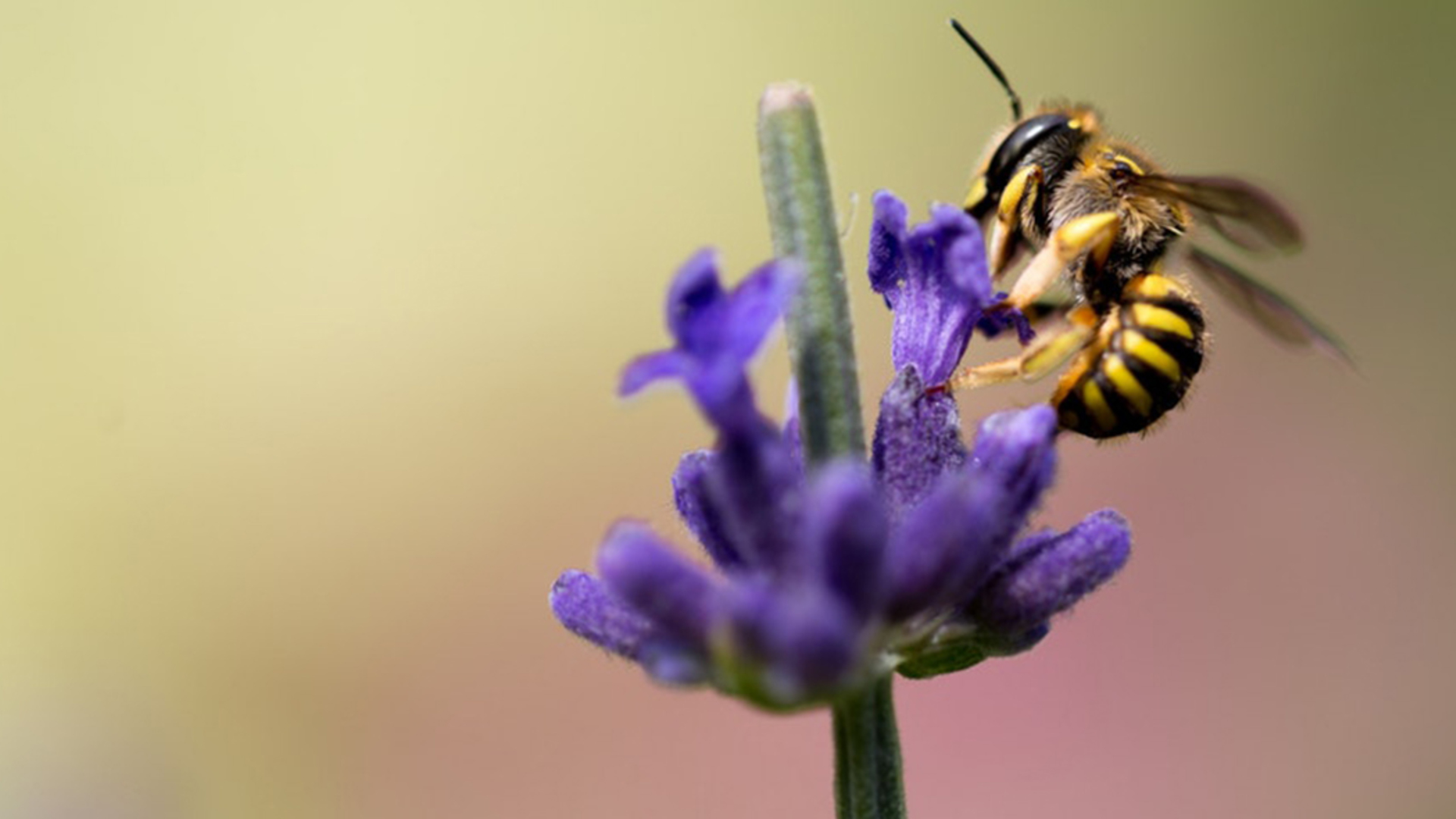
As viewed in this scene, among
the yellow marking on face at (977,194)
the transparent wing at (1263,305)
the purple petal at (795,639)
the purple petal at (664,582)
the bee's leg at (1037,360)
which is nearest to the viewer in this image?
the purple petal at (795,639)

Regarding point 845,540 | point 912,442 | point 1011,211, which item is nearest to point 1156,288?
point 1011,211

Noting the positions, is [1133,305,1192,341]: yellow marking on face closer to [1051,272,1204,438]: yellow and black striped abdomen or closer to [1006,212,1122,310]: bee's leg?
[1051,272,1204,438]: yellow and black striped abdomen

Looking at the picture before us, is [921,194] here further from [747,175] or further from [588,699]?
[588,699]

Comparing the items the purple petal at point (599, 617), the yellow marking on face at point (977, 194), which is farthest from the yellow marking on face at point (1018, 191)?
the purple petal at point (599, 617)

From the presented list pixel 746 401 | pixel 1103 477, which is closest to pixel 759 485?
pixel 746 401

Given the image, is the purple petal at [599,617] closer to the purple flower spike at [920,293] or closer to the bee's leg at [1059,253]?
the purple flower spike at [920,293]

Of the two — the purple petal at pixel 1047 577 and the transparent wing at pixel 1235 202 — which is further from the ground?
the transparent wing at pixel 1235 202
